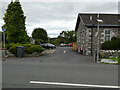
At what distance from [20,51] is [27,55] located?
1004mm

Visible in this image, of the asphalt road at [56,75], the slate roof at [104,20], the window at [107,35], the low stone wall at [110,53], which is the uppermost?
the slate roof at [104,20]

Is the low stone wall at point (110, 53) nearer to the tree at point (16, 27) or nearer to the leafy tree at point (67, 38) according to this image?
the tree at point (16, 27)

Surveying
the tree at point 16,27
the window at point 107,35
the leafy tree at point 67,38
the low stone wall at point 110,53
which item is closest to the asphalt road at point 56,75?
the low stone wall at point 110,53

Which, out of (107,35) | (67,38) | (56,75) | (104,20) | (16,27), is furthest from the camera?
(67,38)

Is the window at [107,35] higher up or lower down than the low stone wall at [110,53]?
higher up

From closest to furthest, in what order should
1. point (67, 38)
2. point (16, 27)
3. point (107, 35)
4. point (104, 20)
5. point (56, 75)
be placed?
point (56, 75) < point (107, 35) < point (104, 20) < point (16, 27) < point (67, 38)

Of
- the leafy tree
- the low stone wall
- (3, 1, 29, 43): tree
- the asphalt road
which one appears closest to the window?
the low stone wall

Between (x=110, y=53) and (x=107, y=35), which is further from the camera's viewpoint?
(x=107, y=35)

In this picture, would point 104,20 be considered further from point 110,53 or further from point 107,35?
point 110,53

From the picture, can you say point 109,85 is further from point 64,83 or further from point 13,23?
point 13,23

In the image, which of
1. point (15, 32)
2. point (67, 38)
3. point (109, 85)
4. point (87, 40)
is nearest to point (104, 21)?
point (87, 40)

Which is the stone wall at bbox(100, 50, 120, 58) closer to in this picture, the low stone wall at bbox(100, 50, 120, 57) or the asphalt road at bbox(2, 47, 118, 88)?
the low stone wall at bbox(100, 50, 120, 57)

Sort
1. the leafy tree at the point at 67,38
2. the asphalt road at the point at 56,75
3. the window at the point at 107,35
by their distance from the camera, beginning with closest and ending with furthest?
the asphalt road at the point at 56,75 → the window at the point at 107,35 → the leafy tree at the point at 67,38

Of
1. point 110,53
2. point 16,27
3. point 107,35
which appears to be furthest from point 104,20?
point 16,27
